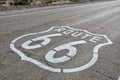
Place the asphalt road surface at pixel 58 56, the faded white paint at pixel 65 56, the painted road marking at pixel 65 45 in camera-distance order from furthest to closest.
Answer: the faded white paint at pixel 65 56, the painted road marking at pixel 65 45, the asphalt road surface at pixel 58 56

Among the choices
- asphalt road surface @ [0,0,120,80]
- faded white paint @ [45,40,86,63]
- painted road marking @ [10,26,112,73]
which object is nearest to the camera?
asphalt road surface @ [0,0,120,80]

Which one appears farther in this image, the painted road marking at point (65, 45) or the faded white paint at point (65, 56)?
the faded white paint at point (65, 56)

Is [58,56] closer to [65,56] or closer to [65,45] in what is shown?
[65,56]

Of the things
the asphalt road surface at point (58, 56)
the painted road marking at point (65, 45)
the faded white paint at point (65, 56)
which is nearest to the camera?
the asphalt road surface at point (58, 56)

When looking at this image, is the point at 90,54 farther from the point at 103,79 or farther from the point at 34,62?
the point at 34,62

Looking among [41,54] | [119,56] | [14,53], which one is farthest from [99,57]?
[14,53]

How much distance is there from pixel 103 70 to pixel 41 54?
1.80 meters

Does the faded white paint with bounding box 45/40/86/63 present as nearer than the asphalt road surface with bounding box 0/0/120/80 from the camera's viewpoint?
No

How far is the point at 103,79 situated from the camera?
3.96m

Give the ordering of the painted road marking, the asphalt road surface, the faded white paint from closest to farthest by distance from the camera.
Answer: the asphalt road surface
the painted road marking
the faded white paint

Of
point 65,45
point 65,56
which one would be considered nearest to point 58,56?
point 65,56

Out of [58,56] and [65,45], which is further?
[65,45]

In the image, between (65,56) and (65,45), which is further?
(65,45)

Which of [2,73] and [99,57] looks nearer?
[2,73]
